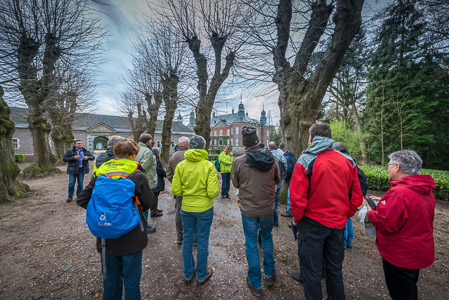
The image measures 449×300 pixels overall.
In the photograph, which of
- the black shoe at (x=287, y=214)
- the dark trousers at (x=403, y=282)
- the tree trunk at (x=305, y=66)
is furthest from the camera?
the black shoe at (x=287, y=214)

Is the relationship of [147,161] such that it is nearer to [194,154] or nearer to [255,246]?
[194,154]

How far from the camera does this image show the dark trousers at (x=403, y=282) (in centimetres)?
166

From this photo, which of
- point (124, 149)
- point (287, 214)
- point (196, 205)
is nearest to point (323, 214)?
point (196, 205)

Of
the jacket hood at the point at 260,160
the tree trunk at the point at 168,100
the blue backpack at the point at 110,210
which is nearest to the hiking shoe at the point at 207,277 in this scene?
the blue backpack at the point at 110,210

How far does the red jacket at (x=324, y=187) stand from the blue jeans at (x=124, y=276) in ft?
5.71

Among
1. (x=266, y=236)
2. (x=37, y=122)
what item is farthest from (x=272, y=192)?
(x=37, y=122)

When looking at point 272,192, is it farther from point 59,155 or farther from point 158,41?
point 59,155

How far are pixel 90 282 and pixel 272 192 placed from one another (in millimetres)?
2872

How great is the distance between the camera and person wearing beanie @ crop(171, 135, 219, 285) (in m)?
2.40

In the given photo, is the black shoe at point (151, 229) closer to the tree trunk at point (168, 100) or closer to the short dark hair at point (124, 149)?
the short dark hair at point (124, 149)

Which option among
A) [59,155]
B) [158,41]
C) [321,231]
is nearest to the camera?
[321,231]

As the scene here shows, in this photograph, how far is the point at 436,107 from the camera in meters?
12.3

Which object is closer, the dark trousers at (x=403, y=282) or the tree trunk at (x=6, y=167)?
the dark trousers at (x=403, y=282)

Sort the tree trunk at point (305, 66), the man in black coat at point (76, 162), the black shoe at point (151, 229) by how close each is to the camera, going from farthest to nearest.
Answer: the man in black coat at point (76, 162) → the tree trunk at point (305, 66) → the black shoe at point (151, 229)
